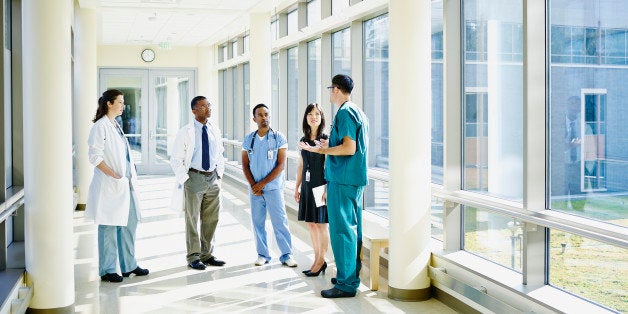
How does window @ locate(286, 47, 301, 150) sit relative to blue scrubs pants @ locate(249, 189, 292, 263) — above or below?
above

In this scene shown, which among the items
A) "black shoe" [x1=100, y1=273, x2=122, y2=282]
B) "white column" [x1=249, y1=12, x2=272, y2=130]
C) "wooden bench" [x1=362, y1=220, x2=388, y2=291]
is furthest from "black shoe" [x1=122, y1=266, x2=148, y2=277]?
"white column" [x1=249, y1=12, x2=272, y2=130]

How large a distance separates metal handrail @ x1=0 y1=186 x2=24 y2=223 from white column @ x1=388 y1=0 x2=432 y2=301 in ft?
8.38

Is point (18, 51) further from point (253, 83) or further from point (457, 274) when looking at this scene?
point (253, 83)

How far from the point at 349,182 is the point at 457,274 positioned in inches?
38.4

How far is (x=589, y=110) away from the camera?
3.68m

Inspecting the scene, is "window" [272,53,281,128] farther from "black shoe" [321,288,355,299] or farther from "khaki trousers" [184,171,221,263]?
"black shoe" [321,288,355,299]

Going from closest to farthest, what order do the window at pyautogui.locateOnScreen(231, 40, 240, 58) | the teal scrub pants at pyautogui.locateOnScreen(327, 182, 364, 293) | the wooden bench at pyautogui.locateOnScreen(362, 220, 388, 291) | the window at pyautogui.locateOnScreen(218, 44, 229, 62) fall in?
the teal scrub pants at pyautogui.locateOnScreen(327, 182, 364, 293) → the wooden bench at pyautogui.locateOnScreen(362, 220, 388, 291) → the window at pyautogui.locateOnScreen(231, 40, 240, 58) → the window at pyautogui.locateOnScreen(218, 44, 229, 62)

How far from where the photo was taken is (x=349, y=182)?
493 centimetres

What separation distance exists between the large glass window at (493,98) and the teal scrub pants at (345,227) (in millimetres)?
864

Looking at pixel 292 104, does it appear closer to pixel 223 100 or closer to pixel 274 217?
pixel 274 217

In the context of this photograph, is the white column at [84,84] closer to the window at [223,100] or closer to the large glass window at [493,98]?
the window at [223,100]

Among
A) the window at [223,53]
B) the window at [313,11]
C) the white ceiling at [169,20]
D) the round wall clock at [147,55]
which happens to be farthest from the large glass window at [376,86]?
the round wall clock at [147,55]

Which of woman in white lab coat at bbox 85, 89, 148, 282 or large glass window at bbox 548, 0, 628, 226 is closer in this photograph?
large glass window at bbox 548, 0, 628, 226

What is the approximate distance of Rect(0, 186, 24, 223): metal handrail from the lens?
13.7ft
